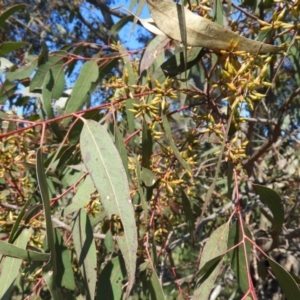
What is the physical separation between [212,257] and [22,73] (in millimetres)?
1120

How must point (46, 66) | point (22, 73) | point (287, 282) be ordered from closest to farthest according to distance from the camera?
point (287, 282)
point (46, 66)
point (22, 73)

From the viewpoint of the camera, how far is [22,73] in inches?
70.5

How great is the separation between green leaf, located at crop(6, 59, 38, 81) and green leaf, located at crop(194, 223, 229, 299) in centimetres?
108

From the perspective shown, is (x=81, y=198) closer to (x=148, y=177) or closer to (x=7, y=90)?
(x=148, y=177)

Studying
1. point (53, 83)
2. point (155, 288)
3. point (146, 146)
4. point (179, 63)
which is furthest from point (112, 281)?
point (53, 83)

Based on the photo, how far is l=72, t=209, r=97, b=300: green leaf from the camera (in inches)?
37.0

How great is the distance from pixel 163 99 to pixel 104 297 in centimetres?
47

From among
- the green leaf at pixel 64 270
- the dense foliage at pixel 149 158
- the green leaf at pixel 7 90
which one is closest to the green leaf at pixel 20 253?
the dense foliage at pixel 149 158

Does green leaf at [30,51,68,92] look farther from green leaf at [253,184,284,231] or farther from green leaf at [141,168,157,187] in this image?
green leaf at [253,184,284,231]

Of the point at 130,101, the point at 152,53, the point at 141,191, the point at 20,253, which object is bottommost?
the point at 20,253

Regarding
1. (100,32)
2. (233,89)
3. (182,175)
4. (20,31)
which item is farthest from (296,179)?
(20,31)

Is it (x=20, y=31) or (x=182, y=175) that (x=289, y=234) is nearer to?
(x=182, y=175)

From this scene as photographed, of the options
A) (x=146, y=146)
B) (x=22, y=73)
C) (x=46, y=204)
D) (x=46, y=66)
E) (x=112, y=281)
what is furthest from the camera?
(x=22, y=73)

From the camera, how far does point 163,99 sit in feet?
3.12
